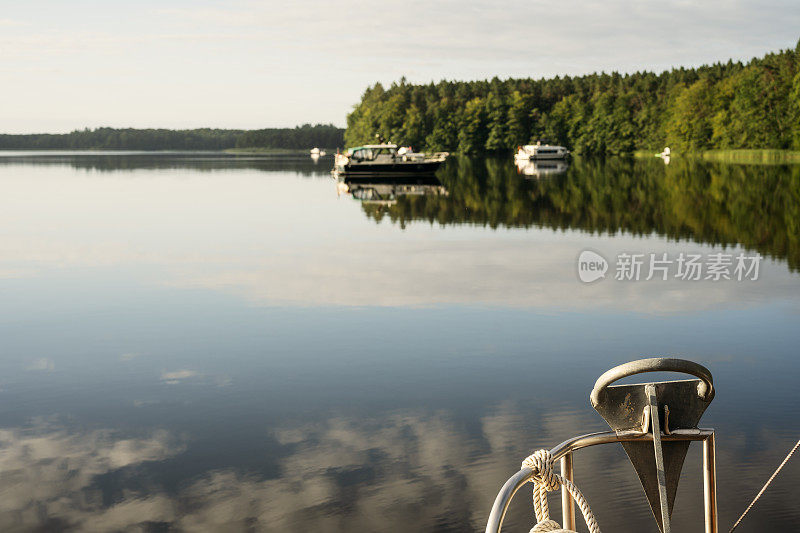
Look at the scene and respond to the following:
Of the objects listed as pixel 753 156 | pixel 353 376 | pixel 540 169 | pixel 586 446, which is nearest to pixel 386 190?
pixel 540 169

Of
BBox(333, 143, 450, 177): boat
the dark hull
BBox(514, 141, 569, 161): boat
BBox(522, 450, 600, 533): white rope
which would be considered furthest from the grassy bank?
BBox(522, 450, 600, 533): white rope

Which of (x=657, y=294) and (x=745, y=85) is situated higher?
(x=745, y=85)

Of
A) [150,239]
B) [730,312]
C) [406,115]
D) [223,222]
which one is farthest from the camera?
[406,115]

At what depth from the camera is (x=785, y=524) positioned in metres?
6.82

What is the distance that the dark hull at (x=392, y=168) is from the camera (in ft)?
244

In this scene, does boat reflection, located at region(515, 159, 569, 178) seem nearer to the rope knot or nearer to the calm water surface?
the calm water surface

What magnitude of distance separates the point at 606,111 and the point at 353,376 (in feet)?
475

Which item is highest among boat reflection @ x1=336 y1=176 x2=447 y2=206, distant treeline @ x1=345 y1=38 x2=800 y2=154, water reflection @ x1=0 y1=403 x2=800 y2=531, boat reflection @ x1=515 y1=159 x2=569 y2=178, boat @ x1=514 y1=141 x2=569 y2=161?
distant treeline @ x1=345 y1=38 x2=800 y2=154

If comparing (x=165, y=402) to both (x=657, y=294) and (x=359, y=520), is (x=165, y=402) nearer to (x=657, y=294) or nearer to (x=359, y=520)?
(x=359, y=520)

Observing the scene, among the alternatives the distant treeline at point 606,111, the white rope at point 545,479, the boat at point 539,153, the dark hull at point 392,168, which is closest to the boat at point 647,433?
the white rope at point 545,479

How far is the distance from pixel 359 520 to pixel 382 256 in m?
17.4

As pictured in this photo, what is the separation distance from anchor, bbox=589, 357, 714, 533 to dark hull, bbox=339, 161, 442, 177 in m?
70.5

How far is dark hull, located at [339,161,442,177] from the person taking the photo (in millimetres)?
74250

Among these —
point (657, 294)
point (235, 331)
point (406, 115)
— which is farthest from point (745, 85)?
point (235, 331)
